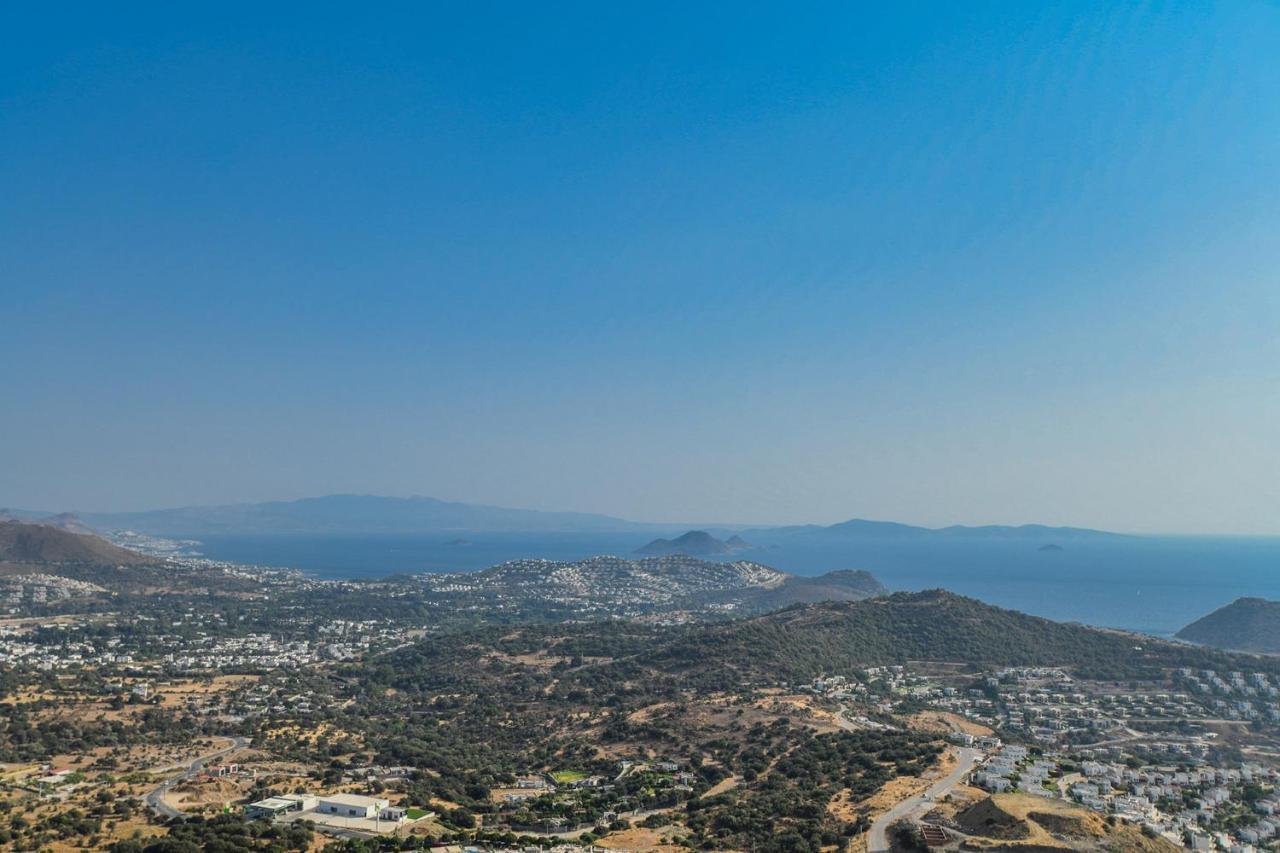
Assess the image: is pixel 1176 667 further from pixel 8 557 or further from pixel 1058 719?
pixel 8 557

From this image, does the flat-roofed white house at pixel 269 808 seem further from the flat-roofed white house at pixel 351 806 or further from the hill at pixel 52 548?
A: the hill at pixel 52 548

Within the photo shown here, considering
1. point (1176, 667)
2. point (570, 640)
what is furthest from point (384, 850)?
point (1176, 667)

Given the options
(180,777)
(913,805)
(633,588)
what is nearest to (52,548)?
(633,588)

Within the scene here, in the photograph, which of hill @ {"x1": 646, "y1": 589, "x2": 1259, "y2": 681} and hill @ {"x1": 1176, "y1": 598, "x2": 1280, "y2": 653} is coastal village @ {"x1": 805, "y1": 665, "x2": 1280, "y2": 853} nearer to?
hill @ {"x1": 646, "y1": 589, "x2": 1259, "y2": 681}

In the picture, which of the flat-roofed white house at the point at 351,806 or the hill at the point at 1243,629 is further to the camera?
the hill at the point at 1243,629

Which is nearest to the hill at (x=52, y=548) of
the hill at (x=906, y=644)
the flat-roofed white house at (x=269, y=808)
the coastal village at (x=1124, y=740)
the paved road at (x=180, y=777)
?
the paved road at (x=180, y=777)

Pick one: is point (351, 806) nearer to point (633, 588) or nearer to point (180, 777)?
point (180, 777)

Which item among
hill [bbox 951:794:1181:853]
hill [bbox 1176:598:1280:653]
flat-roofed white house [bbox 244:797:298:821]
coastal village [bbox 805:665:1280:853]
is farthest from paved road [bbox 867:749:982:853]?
hill [bbox 1176:598:1280:653]
